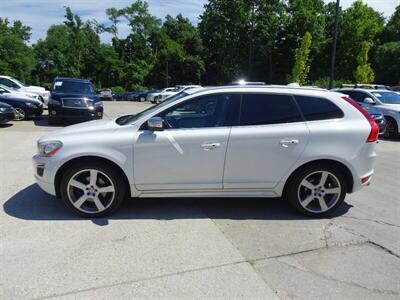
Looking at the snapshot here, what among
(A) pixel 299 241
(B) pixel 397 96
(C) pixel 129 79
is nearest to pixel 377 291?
(A) pixel 299 241

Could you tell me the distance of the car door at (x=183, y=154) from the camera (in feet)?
14.9

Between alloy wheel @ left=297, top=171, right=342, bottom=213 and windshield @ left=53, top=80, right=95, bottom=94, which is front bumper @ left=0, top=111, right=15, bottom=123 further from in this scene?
alloy wheel @ left=297, top=171, right=342, bottom=213

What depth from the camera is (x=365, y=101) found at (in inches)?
515

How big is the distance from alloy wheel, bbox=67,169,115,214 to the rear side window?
8.44 feet

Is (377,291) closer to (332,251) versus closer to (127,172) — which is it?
(332,251)

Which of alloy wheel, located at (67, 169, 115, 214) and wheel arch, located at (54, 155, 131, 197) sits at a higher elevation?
wheel arch, located at (54, 155, 131, 197)

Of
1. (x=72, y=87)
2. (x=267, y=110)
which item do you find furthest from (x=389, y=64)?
(x=267, y=110)

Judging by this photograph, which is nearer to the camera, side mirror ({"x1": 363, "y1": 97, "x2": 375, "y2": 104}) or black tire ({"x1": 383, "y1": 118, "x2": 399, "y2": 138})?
black tire ({"x1": 383, "y1": 118, "x2": 399, "y2": 138})

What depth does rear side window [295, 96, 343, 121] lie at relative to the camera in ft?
15.9

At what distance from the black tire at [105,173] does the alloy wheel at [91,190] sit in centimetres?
3

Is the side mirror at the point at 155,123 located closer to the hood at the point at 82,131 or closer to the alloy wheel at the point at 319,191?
the hood at the point at 82,131

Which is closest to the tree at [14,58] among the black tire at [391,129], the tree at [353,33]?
the tree at [353,33]

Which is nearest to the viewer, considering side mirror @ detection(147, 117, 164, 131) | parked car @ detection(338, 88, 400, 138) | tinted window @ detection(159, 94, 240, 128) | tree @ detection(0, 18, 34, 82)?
side mirror @ detection(147, 117, 164, 131)

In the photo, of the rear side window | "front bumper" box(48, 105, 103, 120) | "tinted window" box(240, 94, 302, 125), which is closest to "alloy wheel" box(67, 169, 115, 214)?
"tinted window" box(240, 94, 302, 125)
